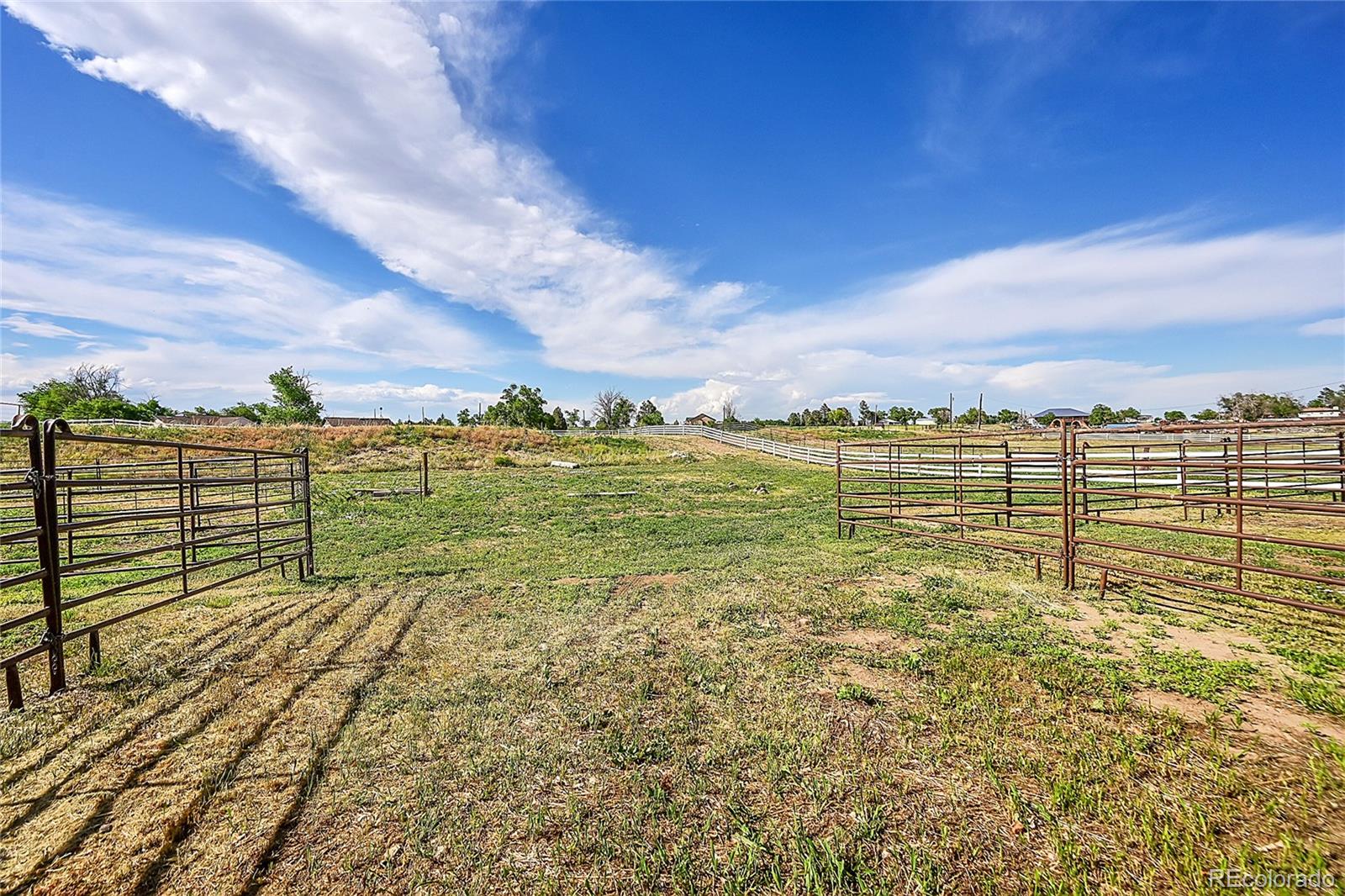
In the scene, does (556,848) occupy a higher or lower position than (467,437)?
lower

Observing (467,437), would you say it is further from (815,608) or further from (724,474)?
(815,608)

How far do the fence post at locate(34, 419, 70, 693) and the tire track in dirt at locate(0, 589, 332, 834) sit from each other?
81cm

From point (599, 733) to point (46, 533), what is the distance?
4.21m

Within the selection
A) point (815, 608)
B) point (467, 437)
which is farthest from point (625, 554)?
point (467, 437)

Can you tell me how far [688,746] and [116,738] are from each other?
3628 millimetres

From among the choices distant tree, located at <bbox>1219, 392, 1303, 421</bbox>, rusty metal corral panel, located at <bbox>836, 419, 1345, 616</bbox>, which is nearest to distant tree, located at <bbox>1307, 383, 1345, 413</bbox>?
distant tree, located at <bbox>1219, 392, 1303, 421</bbox>

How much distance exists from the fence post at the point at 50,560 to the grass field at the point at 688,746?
0.24m

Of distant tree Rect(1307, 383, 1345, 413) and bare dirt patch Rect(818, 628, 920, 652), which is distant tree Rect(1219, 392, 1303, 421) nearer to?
distant tree Rect(1307, 383, 1345, 413)

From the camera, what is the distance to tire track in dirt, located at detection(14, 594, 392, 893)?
2252 mm

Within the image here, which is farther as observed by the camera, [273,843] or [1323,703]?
[1323,703]

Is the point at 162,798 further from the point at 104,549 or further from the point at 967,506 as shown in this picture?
the point at 104,549

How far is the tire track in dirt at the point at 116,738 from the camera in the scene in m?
2.62

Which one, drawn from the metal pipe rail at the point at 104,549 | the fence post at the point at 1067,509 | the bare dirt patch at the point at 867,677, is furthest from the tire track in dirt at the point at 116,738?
the fence post at the point at 1067,509

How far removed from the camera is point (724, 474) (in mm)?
22906
